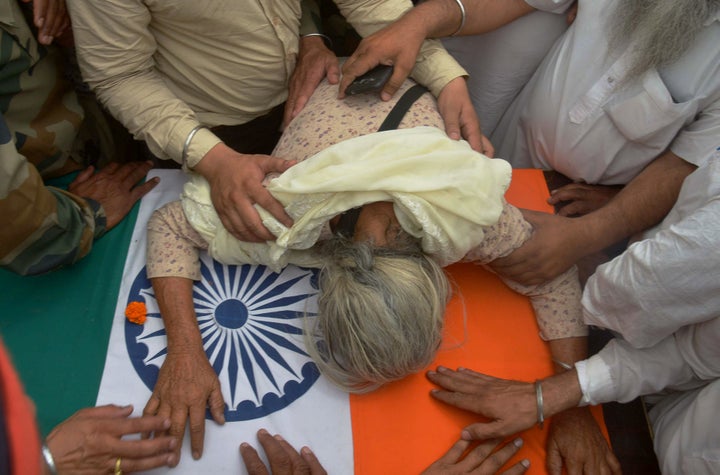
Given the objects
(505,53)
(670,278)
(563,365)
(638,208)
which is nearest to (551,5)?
(505,53)

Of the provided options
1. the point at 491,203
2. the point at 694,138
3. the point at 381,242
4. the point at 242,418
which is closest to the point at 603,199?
the point at 694,138

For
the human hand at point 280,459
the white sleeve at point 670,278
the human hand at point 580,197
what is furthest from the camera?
the human hand at point 580,197

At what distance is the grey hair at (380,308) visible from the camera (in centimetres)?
131

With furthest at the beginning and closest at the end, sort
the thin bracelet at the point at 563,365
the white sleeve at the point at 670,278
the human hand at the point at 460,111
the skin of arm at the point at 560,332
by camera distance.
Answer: the human hand at the point at 460,111, the thin bracelet at the point at 563,365, the skin of arm at the point at 560,332, the white sleeve at the point at 670,278

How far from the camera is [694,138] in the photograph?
66.9 inches

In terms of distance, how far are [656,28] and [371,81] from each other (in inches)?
33.0

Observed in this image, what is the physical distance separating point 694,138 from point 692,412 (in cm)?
82

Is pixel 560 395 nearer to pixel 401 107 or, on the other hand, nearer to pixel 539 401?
pixel 539 401

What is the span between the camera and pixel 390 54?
171 cm

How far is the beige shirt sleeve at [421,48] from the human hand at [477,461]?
3.58 ft

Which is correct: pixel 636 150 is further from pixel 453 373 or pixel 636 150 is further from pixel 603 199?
pixel 453 373

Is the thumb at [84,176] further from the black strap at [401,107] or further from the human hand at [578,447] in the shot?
the human hand at [578,447]

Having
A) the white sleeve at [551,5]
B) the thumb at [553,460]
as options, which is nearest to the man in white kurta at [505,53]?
the white sleeve at [551,5]

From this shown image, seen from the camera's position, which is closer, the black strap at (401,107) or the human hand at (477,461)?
the human hand at (477,461)
